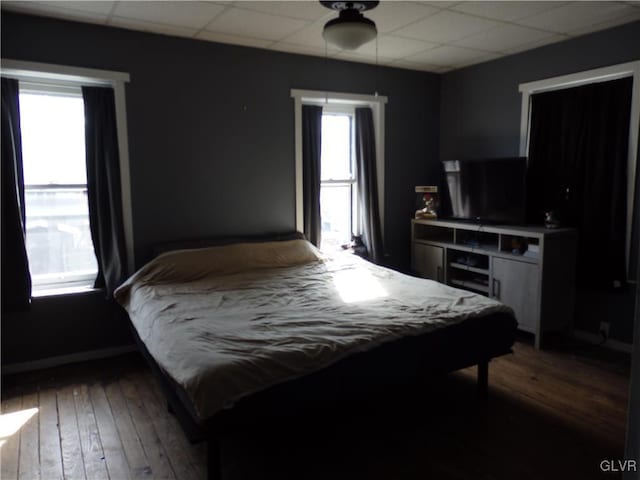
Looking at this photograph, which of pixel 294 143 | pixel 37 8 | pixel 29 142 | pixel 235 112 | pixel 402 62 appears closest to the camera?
pixel 37 8

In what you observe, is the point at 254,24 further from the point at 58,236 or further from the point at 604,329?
the point at 604,329

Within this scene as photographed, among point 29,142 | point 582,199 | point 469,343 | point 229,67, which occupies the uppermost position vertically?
point 229,67

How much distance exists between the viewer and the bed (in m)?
1.99

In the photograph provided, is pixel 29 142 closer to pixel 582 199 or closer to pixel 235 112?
pixel 235 112

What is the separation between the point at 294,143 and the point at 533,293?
8.12 feet

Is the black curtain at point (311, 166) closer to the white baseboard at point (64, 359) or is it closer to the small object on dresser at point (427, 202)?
the small object on dresser at point (427, 202)

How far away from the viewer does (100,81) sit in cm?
350

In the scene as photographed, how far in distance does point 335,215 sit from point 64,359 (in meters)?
2.78

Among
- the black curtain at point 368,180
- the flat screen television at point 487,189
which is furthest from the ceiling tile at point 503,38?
the black curtain at point 368,180

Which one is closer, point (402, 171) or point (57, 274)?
point (57, 274)

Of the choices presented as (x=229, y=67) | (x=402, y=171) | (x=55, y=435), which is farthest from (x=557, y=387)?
(x=229, y=67)

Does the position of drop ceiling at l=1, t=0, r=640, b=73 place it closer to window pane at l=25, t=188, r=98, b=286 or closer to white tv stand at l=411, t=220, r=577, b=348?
window pane at l=25, t=188, r=98, b=286

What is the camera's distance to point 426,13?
3.24 m

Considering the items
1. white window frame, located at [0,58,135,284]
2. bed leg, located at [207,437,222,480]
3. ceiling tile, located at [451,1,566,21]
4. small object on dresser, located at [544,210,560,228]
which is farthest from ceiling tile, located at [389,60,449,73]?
bed leg, located at [207,437,222,480]
